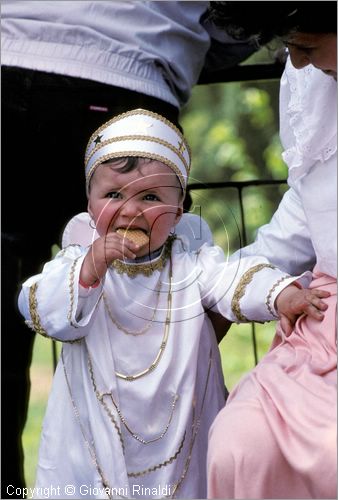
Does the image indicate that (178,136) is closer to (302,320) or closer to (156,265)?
(156,265)

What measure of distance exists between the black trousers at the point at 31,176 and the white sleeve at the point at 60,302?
1.52ft

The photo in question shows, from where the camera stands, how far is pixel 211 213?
107 inches

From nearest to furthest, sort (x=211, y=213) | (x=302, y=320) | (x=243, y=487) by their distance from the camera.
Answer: (x=243, y=487)
(x=302, y=320)
(x=211, y=213)

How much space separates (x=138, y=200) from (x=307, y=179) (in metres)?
0.38

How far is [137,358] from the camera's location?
260cm

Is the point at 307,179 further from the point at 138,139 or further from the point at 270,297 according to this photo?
the point at 138,139

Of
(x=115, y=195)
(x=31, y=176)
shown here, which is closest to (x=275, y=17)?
(x=115, y=195)

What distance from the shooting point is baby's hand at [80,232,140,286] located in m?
2.51

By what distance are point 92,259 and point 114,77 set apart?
65cm

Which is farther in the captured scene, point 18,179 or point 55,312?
point 18,179

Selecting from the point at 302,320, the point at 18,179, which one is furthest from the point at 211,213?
the point at 18,179

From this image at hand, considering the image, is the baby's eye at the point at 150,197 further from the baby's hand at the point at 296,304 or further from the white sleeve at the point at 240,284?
the baby's hand at the point at 296,304

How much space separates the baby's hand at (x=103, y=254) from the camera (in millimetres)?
2506

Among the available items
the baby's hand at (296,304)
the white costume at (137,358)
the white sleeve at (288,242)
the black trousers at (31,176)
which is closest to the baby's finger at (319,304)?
the baby's hand at (296,304)
